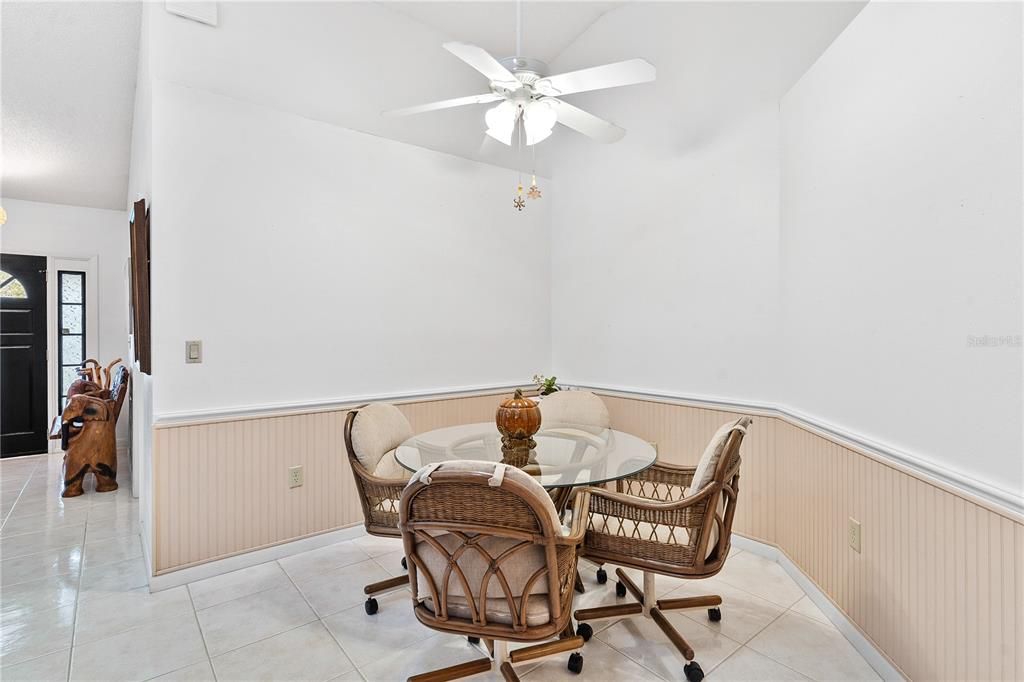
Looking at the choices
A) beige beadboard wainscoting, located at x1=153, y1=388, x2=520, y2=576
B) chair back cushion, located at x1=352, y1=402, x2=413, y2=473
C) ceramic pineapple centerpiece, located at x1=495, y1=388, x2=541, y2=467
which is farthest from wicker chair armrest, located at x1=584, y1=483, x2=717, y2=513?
beige beadboard wainscoting, located at x1=153, y1=388, x2=520, y2=576

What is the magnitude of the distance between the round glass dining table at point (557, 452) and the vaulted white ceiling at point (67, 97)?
2.85 metres

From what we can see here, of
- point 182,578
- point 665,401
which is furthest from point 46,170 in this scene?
point 665,401

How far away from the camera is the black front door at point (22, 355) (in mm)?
5184

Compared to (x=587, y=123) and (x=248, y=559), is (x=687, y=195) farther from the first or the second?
(x=248, y=559)

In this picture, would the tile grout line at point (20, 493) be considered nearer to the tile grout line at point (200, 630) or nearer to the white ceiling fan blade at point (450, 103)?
the tile grout line at point (200, 630)

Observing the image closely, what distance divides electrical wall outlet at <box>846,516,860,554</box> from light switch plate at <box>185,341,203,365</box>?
3160 millimetres

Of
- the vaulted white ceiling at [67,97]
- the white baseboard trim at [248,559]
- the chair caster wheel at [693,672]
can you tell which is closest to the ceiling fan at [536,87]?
the vaulted white ceiling at [67,97]

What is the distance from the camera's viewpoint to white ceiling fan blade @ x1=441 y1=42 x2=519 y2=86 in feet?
5.91

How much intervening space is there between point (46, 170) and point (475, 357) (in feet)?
14.6

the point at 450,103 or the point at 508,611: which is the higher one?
the point at 450,103

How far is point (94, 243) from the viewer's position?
5.62 meters

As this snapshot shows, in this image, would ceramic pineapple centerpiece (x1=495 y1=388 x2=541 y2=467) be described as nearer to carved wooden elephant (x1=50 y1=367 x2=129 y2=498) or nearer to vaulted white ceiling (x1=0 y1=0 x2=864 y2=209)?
vaulted white ceiling (x1=0 y1=0 x2=864 y2=209)

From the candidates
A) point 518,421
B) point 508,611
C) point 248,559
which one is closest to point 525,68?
point 518,421

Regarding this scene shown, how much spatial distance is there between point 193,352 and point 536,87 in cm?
217
